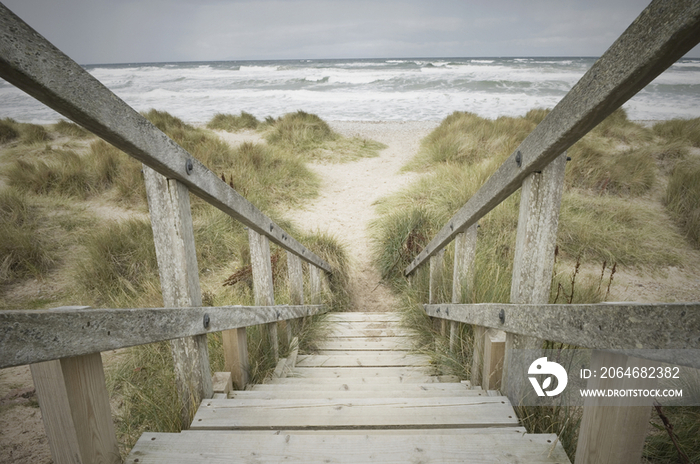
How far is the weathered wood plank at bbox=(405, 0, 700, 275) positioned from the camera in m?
0.75

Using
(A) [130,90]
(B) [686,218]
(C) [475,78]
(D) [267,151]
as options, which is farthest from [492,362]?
(A) [130,90]

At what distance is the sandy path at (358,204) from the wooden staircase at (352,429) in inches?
128

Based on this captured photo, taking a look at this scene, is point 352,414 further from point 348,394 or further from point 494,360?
point 494,360

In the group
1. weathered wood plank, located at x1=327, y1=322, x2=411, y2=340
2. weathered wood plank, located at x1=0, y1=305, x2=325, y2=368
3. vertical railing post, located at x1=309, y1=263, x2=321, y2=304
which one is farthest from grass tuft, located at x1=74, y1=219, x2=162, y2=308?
weathered wood plank, located at x1=0, y1=305, x2=325, y2=368

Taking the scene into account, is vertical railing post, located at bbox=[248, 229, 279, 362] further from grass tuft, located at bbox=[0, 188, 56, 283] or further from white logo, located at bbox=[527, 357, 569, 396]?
grass tuft, located at bbox=[0, 188, 56, 283]

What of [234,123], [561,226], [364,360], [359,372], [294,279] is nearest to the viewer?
[359,372]

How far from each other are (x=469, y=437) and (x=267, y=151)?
885 centimetres

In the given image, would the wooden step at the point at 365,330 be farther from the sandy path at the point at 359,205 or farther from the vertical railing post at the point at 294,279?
the sandy path at the point at 359,205

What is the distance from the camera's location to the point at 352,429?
5.29 ft

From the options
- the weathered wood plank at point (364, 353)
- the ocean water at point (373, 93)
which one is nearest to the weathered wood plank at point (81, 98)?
the weathered wood plank at point (364, 353)

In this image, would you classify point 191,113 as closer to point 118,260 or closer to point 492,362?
point 118,260

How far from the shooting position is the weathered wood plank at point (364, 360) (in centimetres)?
303

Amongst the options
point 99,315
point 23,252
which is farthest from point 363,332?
point 23,252

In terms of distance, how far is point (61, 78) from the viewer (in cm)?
88
